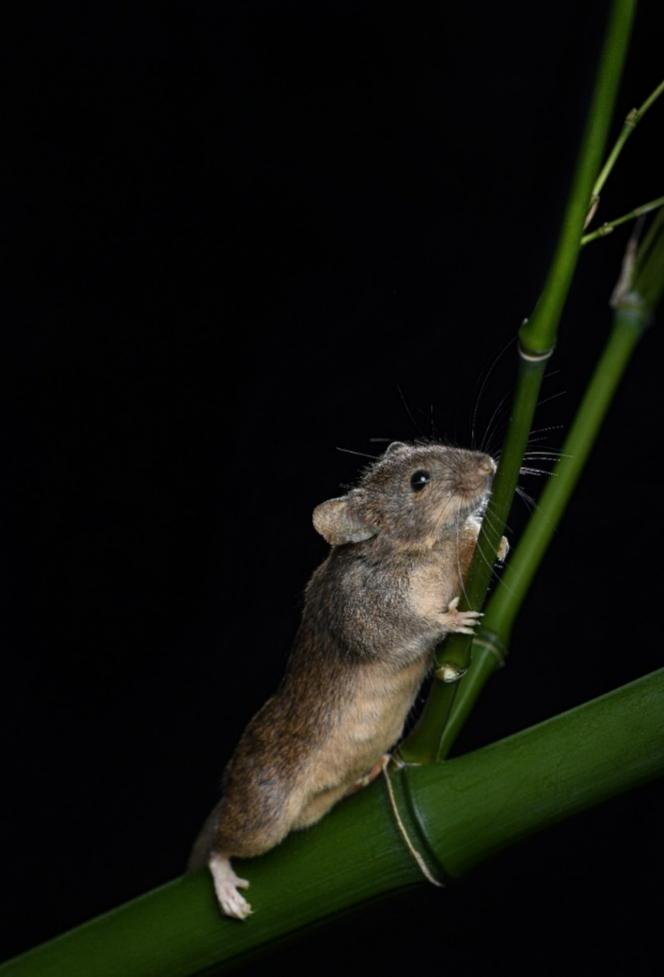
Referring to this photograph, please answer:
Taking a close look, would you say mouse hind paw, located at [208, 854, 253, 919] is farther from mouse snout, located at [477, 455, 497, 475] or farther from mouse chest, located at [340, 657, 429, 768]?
mouse snout, located at [477, 455, 497, 475]

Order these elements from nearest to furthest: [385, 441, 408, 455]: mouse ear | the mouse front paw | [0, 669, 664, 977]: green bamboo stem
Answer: [0, 669, 664, 977]: green bamboo stem
the mouse front paw
[385, 441, 408, 455]: mouse ear

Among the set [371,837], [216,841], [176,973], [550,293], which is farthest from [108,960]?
[550,293]

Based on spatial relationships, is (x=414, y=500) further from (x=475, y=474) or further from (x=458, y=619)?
(x=458, y=619)

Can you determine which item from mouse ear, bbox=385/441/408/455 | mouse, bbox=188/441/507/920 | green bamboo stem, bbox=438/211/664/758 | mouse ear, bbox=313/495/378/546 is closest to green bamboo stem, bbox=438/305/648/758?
green bamboo stem, bbox=438/211/664/758

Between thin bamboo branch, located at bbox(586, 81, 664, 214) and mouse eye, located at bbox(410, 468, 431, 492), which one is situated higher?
thin bamboo branch, located at bbox(586, 81, 664, 214)

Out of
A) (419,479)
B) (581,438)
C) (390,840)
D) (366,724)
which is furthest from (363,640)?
(581,438)

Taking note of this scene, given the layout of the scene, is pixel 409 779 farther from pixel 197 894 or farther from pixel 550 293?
pixel 550 293

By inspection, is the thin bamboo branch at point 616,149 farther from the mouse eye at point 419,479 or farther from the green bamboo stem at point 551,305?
the mouse eye at point 419,479

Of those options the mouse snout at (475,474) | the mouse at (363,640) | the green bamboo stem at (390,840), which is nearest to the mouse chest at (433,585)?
the mouse at (363,640)
